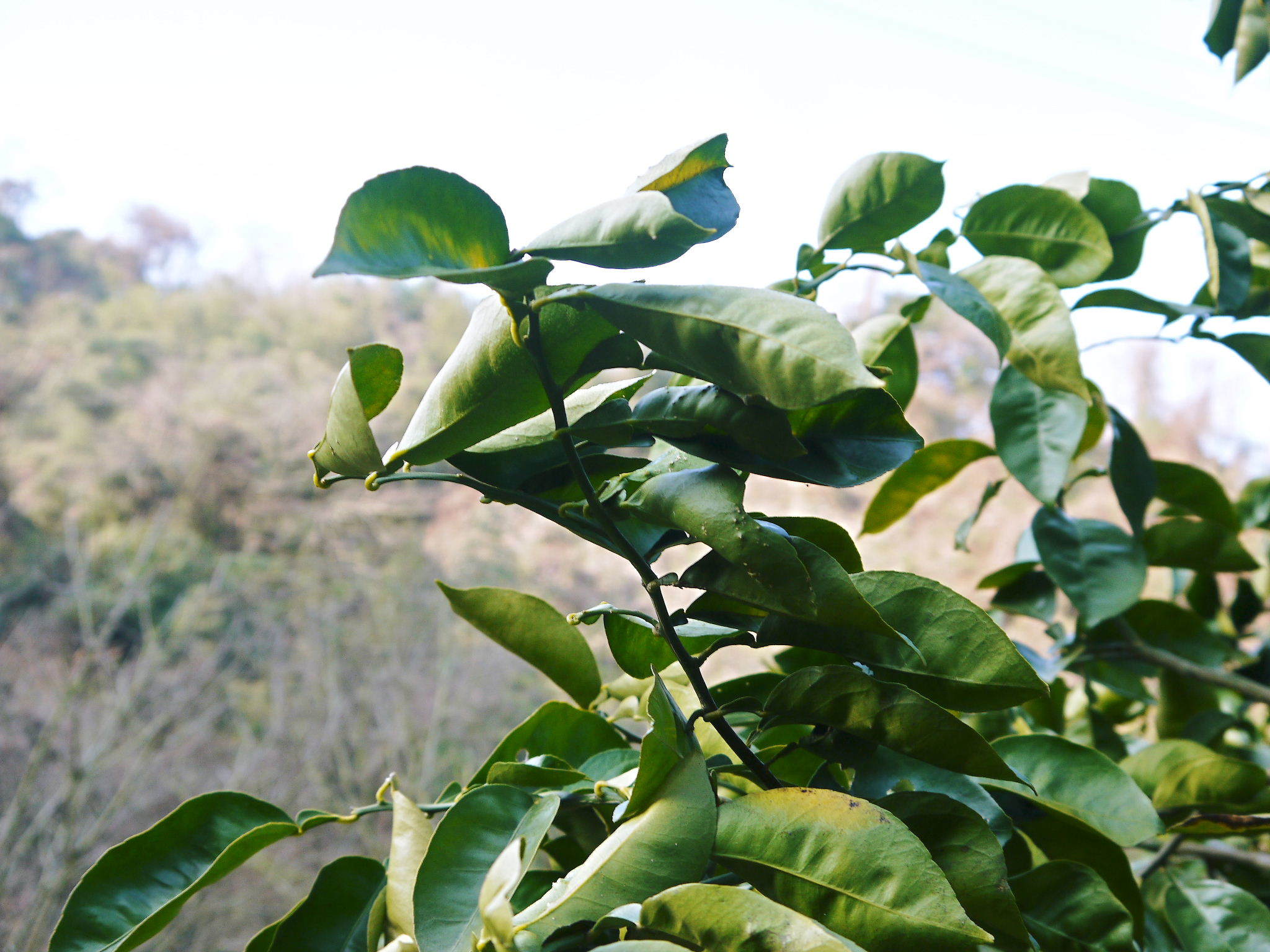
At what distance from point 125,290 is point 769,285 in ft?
23.5

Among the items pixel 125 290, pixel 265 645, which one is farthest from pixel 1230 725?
pixel 125 290

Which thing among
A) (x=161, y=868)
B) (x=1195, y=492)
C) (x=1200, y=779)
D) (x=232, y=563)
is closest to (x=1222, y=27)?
(x=1195, y=492)

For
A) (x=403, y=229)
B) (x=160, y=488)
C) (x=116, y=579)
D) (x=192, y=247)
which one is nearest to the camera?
(x=403, y=229)

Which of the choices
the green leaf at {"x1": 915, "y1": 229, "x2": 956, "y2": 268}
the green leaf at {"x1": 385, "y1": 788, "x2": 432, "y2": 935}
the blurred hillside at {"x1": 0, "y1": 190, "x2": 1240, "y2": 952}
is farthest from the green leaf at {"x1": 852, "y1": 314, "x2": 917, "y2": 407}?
the blurred hillside at {"x1": 0, "y1": 190, "x2": 1240, "y2": 952}

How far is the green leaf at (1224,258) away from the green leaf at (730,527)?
30 cm

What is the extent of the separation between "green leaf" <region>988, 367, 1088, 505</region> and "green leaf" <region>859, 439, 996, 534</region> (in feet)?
0.13

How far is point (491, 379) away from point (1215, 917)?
309mm

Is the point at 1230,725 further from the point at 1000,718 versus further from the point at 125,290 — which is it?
the point at 125,290

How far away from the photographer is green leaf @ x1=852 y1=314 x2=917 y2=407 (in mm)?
354

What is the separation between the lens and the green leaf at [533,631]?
238 mm

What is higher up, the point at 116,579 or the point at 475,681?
the point at 116,579

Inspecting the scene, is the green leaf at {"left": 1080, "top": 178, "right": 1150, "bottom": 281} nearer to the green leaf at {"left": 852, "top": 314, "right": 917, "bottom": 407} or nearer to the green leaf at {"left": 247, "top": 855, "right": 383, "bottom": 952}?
the green leaf at {"left": 852, "top": 314, "right": 917, "bottom": 407}

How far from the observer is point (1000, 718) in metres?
0.38

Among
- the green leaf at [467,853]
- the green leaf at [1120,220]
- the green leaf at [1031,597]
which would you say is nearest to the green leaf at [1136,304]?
the green leaf at [1120,220]
